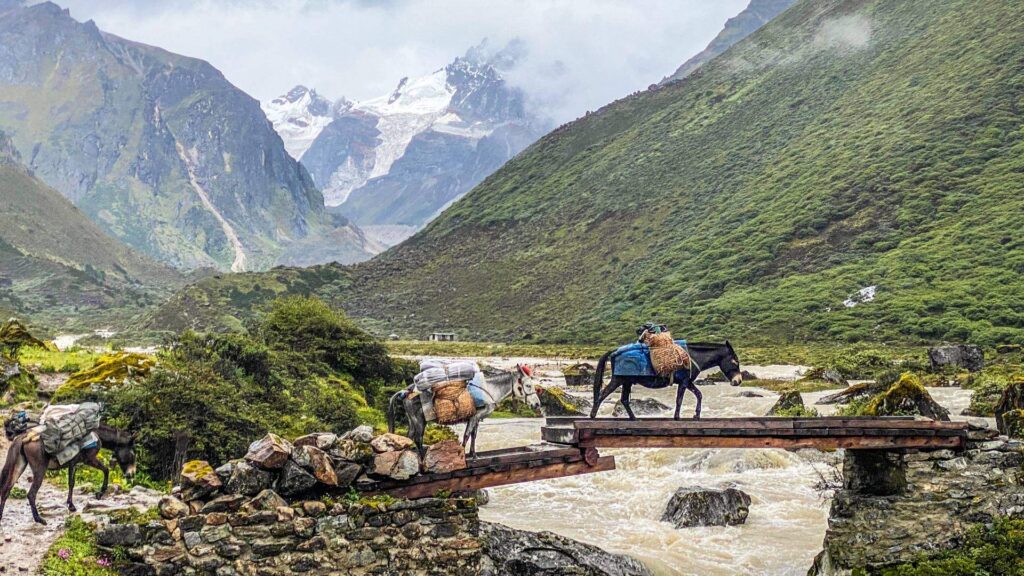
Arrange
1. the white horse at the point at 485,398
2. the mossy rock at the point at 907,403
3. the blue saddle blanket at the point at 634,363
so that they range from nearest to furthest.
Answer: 1. the white horse at the point at 485,398
2. the blue saddle blanket at the point at 634,363
3. the mossy rock at the point at 907,403

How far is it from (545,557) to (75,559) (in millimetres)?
6906

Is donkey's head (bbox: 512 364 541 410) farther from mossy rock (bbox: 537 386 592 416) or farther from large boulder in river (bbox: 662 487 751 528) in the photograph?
mossy rock (bbox: 537 386 592 416)

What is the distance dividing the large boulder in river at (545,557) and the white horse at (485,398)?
5.81 feet

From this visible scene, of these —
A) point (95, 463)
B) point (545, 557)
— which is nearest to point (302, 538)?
point (545, 557)

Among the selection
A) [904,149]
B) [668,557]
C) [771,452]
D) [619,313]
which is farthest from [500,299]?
[668,557]

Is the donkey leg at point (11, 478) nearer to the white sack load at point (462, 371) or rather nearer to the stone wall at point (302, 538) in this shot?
the stone wall at point (302, 538)

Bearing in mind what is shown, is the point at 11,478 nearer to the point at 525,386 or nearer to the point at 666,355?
the point at 525,386

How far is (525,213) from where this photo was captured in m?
155

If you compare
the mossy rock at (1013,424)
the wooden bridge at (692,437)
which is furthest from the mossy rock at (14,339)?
the mossy rock at (1013,424)

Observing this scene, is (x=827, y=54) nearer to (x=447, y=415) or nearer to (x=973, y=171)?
(x=973, y=171)

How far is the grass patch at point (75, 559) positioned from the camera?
9.73 metres

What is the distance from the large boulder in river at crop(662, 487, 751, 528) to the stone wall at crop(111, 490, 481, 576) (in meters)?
7.80

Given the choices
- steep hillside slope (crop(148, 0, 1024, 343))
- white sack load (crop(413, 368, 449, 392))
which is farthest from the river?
steep hillside slope (crop(148, 0, 1024, 343))

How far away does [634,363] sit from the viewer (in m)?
13.0
